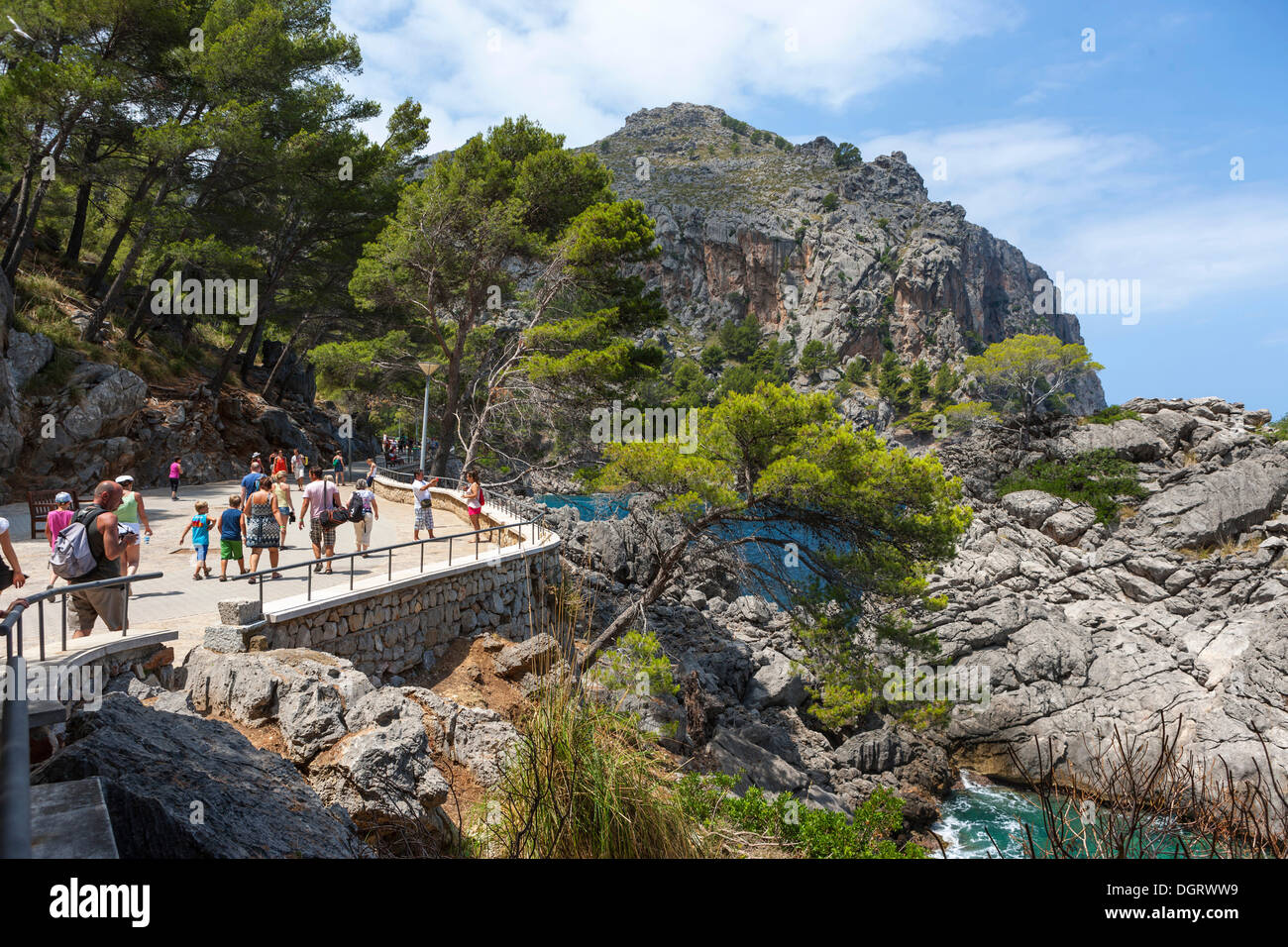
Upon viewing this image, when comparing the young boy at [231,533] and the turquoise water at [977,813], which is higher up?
the young boy at [231,533]

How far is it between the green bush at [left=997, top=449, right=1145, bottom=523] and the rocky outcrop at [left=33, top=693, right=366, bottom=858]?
3421 cm

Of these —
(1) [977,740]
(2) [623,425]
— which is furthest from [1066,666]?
(2) [623,425]

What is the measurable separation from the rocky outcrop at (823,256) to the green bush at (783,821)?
9019 cm

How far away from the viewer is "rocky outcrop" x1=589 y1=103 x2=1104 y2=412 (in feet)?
338

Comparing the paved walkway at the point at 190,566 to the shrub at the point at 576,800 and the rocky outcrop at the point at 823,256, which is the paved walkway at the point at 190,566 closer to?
the shrub at the point at 576,800

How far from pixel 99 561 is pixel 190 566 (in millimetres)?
4754

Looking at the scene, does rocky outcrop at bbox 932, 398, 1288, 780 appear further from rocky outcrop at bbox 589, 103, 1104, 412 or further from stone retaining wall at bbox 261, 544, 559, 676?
rocky outcrop at bbox 589, 103, 1104, 412

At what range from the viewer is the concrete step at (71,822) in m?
1.85

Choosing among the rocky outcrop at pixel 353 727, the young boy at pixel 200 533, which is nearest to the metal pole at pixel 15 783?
the rocky outcrop at pixel 353 727

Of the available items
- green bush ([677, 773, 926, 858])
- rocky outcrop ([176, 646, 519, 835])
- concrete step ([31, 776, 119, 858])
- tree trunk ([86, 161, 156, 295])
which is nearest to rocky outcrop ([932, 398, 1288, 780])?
green bush ([677, 773, 926, 858])

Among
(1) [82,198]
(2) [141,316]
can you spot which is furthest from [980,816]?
(1) [82,198]

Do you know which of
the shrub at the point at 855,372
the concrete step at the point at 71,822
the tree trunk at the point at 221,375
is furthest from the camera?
the shrub at the point at 855,372
